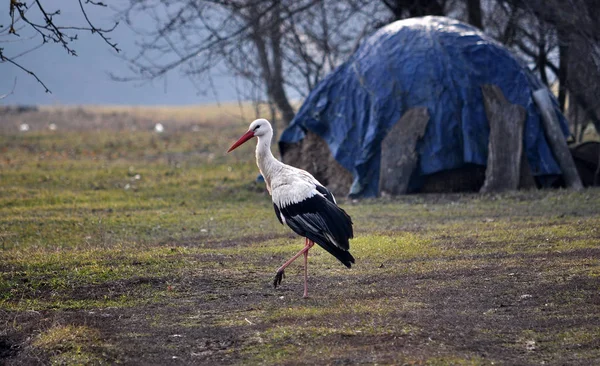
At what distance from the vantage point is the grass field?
6.25m

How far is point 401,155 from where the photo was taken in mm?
14539

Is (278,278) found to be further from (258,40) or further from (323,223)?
(258,40)

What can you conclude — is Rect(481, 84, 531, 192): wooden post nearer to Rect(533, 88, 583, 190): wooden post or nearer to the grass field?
the grass field

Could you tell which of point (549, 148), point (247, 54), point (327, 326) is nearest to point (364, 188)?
point (549, 148)

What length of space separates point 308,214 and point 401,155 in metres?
6.79

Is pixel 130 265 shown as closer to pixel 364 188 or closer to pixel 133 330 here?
pixel 133 330

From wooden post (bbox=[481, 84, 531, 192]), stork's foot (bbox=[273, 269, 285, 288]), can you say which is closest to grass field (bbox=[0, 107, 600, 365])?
stork's foot (bbox=[273, 269, 285, 288])

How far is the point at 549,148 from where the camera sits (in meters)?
14.7

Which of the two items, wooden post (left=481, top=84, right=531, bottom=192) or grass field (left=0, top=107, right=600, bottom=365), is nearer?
grass field (left=0, top=107, right=600, bottom=365)

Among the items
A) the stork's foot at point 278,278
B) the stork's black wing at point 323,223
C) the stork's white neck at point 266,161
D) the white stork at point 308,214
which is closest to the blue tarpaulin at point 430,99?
the stork's white neck at point 266,161

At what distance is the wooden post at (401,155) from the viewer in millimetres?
14570

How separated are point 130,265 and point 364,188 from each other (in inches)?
257

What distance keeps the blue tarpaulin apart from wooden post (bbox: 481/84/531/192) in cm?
21

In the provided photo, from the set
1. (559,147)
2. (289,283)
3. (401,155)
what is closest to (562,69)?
(559,147)
